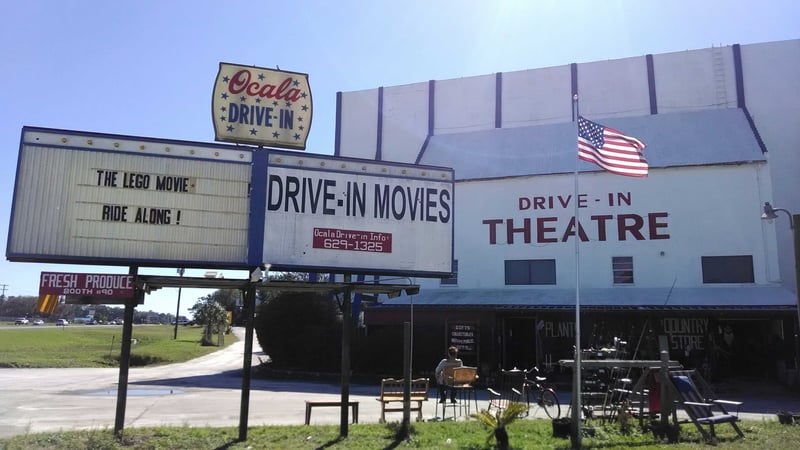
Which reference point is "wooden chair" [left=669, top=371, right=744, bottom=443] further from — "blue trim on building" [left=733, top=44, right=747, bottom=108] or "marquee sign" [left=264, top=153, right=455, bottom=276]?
"blue trim on building" [left=733, top=44, right=747, bottom=108]

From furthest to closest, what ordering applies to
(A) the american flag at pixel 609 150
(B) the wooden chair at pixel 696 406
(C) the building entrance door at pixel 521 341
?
(C) the building entrance door at pixel 521 341 < (A) the american flag at pixel 609 150 < (B) the wooden chair at pixel 696 406

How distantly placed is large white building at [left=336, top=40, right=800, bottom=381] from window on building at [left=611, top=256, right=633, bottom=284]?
4 centimetres

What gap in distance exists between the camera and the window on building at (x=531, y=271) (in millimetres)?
27672

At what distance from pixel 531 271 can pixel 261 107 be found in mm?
18977

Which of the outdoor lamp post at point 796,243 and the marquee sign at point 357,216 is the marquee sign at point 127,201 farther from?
the outdoor lamp post at point 796,243

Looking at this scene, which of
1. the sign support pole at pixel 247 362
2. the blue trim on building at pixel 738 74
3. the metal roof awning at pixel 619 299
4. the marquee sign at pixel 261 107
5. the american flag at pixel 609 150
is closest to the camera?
the sign support pole at pixel 247 362

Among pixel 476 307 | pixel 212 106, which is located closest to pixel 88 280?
pixel 212 106

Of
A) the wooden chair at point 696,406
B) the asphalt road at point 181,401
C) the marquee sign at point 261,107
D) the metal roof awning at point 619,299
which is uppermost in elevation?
the marquee sign at point 261,107

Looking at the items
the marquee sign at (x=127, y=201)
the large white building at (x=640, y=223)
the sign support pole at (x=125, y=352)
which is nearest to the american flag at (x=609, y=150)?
the marquee sign at (x=127, y=201)

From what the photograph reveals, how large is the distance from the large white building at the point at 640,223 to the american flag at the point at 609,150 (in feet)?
40.9

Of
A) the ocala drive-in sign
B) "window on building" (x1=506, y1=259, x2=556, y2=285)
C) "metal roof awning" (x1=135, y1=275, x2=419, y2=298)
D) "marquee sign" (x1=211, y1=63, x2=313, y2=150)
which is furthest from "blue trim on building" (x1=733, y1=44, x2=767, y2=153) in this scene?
the ocala drive-in sign

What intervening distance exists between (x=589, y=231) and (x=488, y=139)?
788 cm

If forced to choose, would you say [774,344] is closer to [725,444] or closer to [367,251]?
[725,444]

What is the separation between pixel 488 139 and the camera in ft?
106
